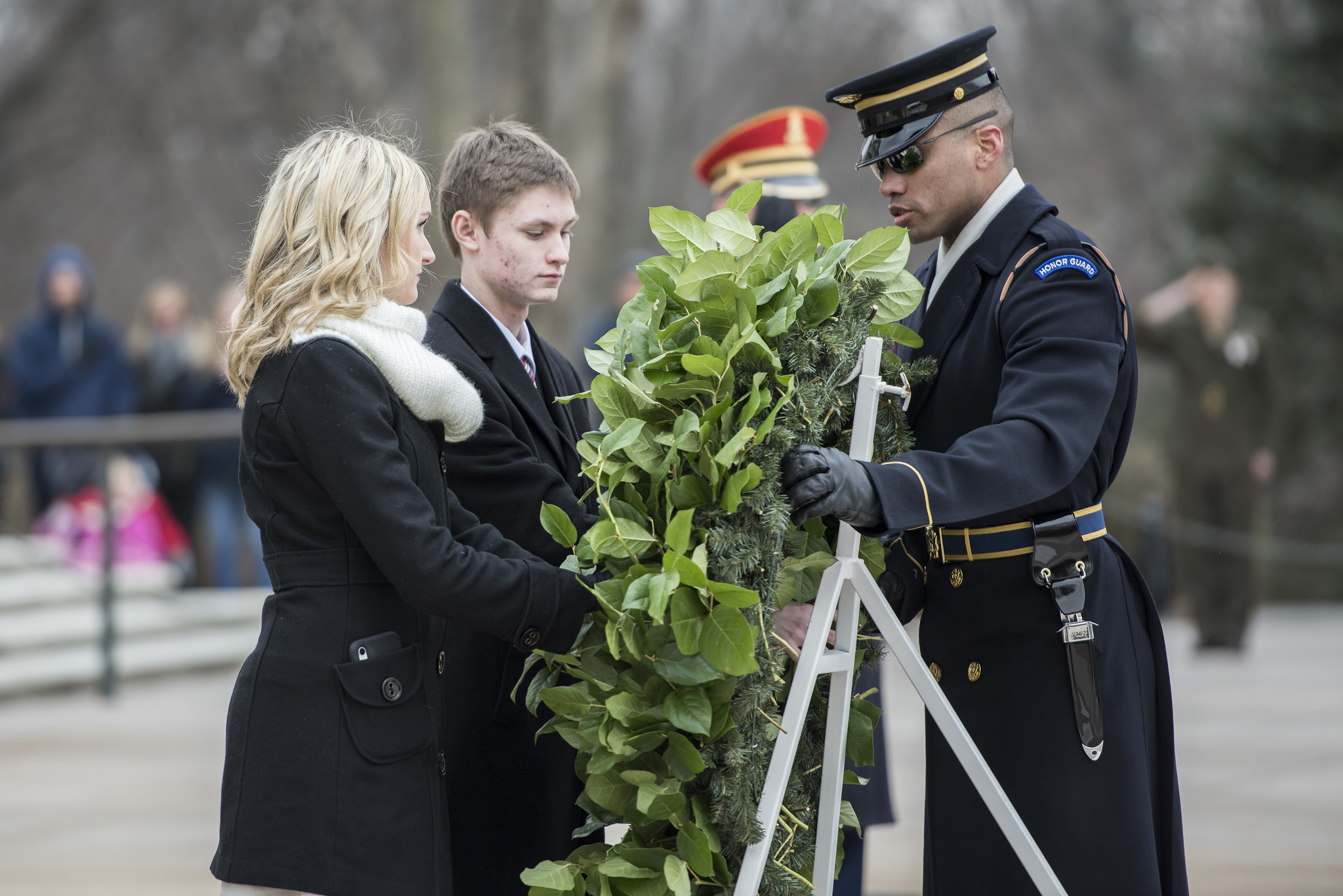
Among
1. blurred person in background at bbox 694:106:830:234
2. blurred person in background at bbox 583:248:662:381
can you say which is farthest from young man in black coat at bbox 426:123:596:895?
blurred person in background at bbox 583:248:662:381

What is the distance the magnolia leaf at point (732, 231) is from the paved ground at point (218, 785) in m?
2.94

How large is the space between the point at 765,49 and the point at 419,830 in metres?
23.3

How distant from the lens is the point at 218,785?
620 centimetres

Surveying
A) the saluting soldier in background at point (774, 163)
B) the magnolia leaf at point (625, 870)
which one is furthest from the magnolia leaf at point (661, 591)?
the saluting soldier in background at point (774, 163)

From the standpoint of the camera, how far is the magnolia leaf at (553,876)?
245 cm

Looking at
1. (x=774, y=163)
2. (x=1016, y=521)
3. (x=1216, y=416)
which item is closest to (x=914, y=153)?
(x=1016, y=521)

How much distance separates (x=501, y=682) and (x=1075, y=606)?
1.10 m

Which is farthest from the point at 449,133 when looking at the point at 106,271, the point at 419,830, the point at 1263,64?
the point at 106,271

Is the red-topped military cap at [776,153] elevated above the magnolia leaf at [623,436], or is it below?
above

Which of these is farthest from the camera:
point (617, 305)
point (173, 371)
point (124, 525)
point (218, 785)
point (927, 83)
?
point (173, 371)

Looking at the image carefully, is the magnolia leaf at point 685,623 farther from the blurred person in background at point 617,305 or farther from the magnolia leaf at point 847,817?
the blurred person in background at point 617,305

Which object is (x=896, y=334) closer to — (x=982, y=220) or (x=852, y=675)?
(x=982, y=220)

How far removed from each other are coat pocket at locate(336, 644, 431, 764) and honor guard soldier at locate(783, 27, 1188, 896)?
0.80 m

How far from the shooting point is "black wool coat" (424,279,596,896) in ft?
9.37
